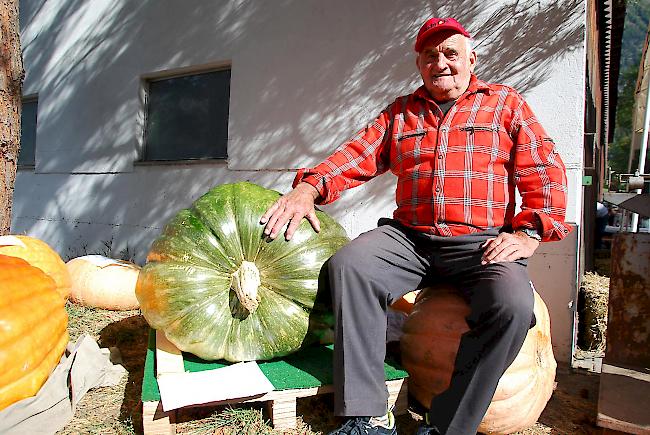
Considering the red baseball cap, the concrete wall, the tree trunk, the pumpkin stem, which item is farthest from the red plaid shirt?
the tree trunk

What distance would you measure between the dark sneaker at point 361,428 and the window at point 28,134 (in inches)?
278

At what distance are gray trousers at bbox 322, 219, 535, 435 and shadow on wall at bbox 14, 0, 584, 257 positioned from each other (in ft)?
5.44

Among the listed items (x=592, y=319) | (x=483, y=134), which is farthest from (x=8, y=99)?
(x=592, y=319)

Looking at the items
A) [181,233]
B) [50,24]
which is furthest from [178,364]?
[50,24]

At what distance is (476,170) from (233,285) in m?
1.21

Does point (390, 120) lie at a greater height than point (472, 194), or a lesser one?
greater

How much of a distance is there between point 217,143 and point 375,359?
3.62 metres

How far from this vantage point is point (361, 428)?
1.88 meters

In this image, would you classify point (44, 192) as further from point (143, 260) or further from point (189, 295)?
point (189, 295)

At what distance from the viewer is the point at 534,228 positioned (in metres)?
2.03

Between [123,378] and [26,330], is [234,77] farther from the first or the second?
[26,330]

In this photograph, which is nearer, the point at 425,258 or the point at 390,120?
the point at 425,258

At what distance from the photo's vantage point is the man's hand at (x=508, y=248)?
1.94m

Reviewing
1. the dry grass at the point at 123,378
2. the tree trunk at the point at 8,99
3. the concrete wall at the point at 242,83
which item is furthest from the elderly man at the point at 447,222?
the tree trunk at the point at 8,99
